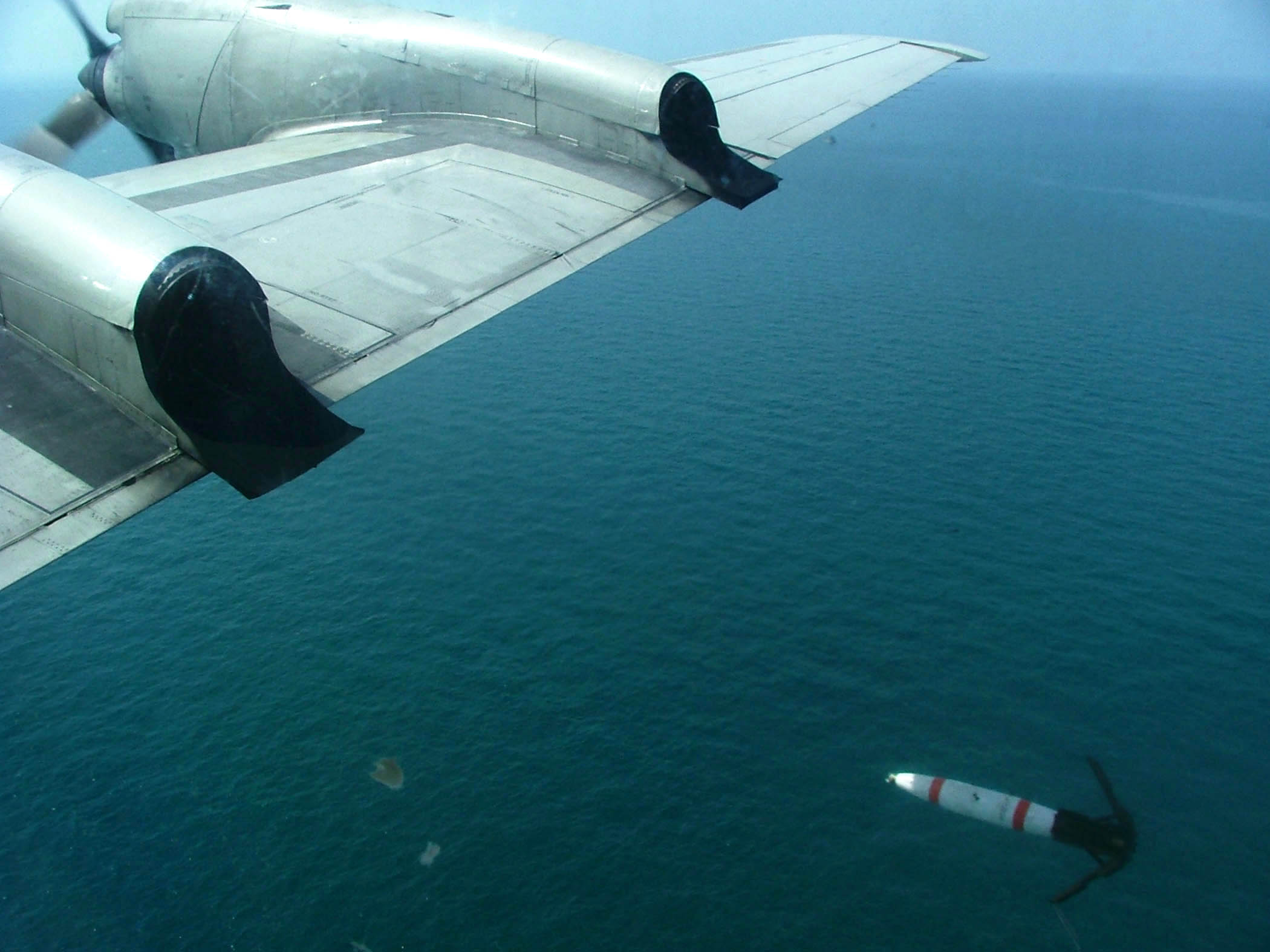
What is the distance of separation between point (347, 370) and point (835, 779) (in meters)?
45.6

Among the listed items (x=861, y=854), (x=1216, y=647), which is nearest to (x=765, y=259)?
(x=1216, y=647)

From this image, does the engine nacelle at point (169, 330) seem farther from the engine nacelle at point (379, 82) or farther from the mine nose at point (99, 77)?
the mine nose at point (99, 77)

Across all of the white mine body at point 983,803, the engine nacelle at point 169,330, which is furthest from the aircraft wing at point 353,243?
the white mine body at point 983,803

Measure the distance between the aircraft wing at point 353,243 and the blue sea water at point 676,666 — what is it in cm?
3633

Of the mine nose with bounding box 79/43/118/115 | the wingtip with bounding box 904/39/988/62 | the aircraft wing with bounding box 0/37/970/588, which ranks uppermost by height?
the wingtip with bounding box 904/39/988/62

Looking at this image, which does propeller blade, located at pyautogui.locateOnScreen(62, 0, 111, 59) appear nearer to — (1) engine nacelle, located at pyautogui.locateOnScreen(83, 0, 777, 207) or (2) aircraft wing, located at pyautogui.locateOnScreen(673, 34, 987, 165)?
(1) engine nacelle, located at pyautogui.locateOnScreen(83, 0, 777, 207)

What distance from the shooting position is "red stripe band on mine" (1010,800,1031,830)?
50.8 meters

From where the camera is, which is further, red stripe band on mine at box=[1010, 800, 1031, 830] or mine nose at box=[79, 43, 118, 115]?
red stripe band on mine at box=[1010, 800, 1031, 830]

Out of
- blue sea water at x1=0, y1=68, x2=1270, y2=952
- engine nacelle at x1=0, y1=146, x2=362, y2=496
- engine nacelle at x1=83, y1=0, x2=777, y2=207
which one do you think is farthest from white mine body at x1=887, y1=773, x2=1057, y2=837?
engine nacelle at x1=0, y1=146, x2=362, y2=496

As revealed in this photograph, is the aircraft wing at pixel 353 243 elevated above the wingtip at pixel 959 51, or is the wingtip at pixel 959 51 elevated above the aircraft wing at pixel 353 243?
the wingtip at pixel 959 51

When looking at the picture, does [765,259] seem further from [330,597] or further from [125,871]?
[125,871]

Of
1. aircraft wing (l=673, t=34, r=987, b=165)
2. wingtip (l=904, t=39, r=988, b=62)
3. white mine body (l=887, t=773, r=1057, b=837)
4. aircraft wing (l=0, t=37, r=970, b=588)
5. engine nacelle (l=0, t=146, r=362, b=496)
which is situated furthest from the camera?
white mine body (l=887, t=773, r=1057, b=837)

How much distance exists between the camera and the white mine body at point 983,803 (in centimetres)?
5069

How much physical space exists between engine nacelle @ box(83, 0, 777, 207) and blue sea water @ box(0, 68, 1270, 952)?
35.4 meters
